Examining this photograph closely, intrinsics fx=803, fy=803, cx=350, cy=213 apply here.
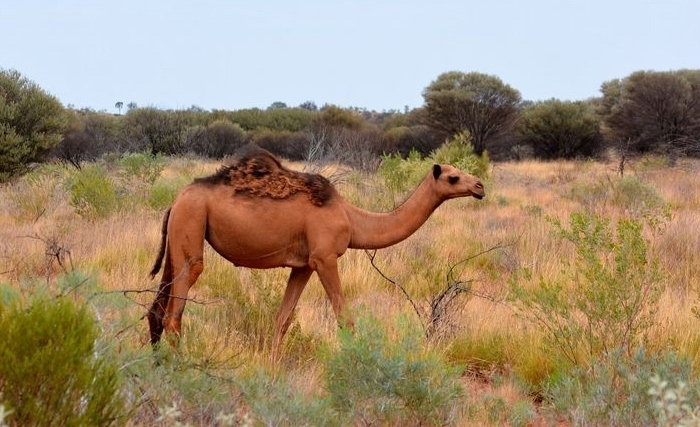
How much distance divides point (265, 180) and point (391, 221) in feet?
3.19

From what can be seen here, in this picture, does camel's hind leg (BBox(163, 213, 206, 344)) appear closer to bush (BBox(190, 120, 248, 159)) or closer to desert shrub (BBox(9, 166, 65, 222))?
desert shrub (BBox(9, 166, 65, 222))

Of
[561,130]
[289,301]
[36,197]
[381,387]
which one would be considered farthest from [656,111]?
[381,387]

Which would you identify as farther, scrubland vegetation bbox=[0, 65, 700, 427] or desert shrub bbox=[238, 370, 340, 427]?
desert shrub bbox=[238, 370, 340, 427]

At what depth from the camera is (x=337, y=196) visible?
573cm

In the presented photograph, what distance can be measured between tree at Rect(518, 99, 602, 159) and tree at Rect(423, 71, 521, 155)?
1.82 meters

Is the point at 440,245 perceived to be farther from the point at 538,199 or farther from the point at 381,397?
the point at 538,199

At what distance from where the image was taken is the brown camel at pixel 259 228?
5406mm

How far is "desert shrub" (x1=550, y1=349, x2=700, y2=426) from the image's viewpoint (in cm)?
439

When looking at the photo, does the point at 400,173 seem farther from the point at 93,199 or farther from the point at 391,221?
the point at 391,221

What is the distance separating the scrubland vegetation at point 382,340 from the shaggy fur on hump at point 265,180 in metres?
0.88

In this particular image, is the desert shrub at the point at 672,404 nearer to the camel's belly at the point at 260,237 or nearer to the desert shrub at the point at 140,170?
the camel's belly at the point at 260,237

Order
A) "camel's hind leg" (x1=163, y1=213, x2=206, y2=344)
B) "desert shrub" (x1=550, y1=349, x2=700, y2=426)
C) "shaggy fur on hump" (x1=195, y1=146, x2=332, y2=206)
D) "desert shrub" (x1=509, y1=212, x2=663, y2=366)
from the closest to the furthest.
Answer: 1. "desert shrub" (x1=550, y1=349, x2=700, y2=426)
2. "desert shrub" (x1=509, y1=212, x2=663, y2=366)
3. "camel's hind leg" (x1=163, y1=213, x2=206, y2=344)
4. "shaggy fur on hump" (x1=195, y1=146, x2=332, y2=206)

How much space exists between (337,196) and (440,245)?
17.1ft

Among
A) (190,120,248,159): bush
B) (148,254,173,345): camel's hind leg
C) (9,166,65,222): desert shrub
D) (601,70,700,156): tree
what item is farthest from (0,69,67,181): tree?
(601,70,700,156): tree
